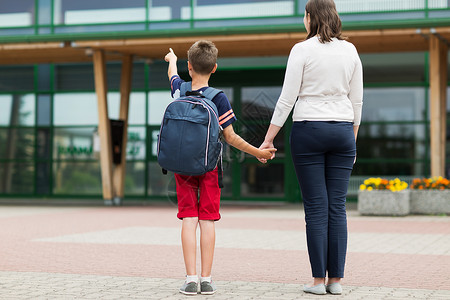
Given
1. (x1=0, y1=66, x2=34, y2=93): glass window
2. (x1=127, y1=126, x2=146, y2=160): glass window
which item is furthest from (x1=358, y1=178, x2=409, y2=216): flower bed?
(x1=0, y1=66, x2=34, y2=93): glass window

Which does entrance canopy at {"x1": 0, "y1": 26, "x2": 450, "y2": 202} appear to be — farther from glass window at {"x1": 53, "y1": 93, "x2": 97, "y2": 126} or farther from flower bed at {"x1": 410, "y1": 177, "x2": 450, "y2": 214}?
glass window at {"x1": 53, "y1": 93, "x2": 97, "y2": 126}

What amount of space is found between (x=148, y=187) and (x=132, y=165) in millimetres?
745

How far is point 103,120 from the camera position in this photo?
18.5 m

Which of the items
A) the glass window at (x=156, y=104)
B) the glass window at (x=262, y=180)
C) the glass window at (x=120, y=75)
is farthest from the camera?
the glass window at (x=120, y=75)

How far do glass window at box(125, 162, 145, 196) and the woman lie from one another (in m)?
16.2

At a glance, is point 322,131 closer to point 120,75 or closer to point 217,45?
point 217,45

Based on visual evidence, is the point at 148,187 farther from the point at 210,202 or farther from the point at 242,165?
the point at 210,202

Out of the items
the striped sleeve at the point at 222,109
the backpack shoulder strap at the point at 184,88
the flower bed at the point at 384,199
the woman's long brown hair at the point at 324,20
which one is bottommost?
the flower bed at the point at 384,199

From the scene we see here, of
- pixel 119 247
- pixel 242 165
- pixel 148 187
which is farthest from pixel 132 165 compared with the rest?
pixel 119 247

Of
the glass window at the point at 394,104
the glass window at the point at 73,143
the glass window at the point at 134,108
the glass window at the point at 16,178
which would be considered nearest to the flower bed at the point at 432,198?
the glass window at the point at 394,104

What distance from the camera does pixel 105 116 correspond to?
60.8 ft

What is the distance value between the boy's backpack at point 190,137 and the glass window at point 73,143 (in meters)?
16.9

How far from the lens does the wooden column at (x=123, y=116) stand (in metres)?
19.3

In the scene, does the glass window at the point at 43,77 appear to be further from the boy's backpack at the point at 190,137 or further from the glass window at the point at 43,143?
the boy's backpack at the point at 190,137
